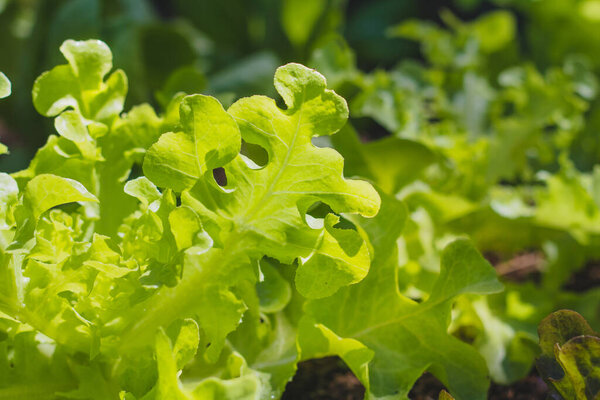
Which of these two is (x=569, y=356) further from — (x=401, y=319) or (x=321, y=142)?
(x=321, y=142)

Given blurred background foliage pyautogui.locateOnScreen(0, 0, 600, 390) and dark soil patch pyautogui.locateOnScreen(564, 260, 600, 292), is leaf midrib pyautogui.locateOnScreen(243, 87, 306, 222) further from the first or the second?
dark soil patch pyautogui.locateOnScreen(564, 260, 600, 292)

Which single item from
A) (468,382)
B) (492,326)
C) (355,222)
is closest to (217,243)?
(355,222)

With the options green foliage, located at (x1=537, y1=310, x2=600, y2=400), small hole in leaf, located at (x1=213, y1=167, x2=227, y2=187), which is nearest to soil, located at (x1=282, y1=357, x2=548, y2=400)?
green foliage, located at (x1=537, y1=310, x2=600, y2=400)

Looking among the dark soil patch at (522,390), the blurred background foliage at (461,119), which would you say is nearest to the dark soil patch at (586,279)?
the blurred background foliage at (461,119)

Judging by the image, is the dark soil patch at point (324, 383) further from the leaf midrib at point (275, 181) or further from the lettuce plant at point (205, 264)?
the leaf midrib at point (275, 181)

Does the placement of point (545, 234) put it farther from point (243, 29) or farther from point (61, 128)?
point (243, 29)

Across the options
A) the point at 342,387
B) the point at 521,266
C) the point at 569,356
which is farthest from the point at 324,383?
the point at 521,266
